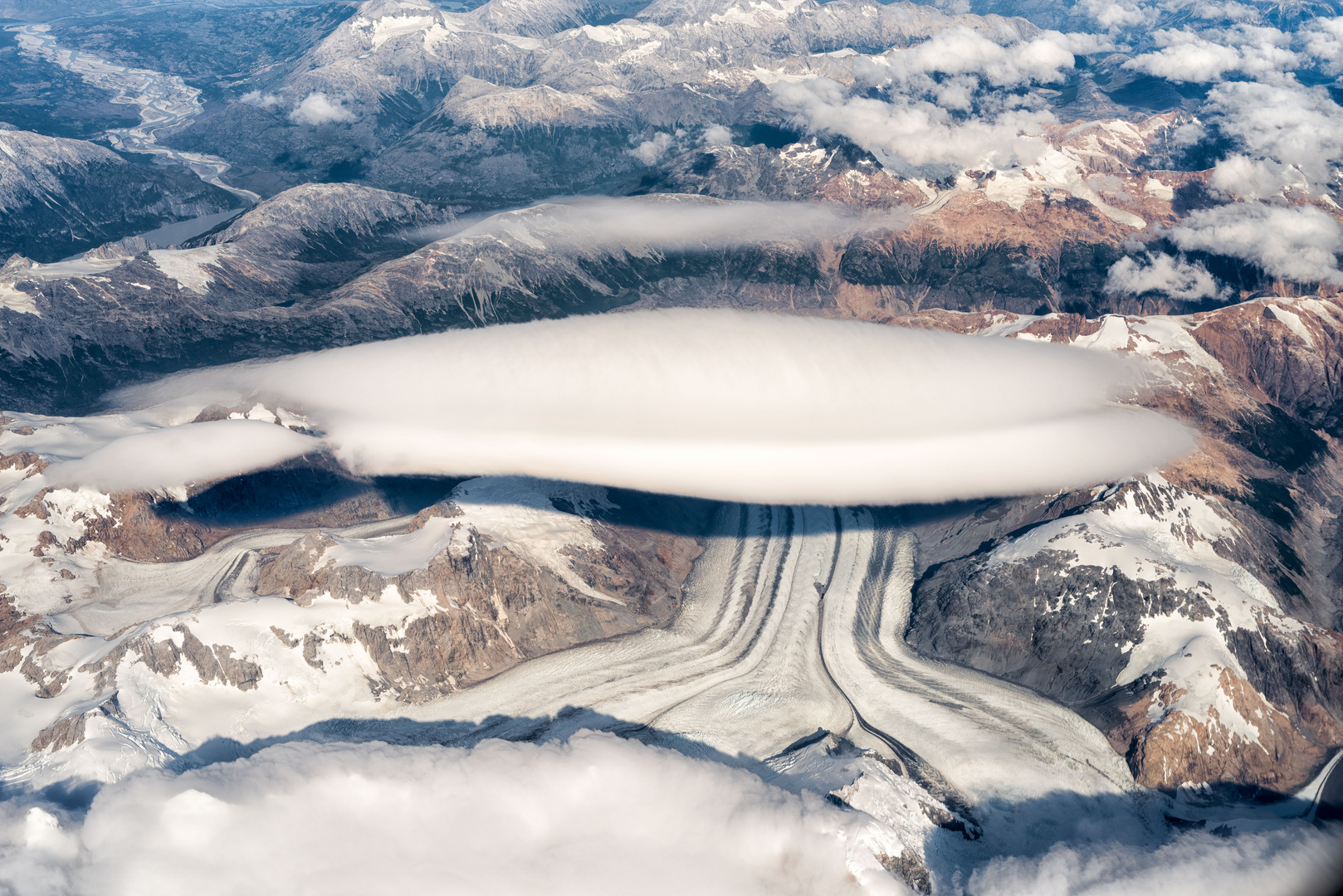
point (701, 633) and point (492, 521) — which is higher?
point (492, 521)

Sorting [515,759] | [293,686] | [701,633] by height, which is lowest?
[701,633]

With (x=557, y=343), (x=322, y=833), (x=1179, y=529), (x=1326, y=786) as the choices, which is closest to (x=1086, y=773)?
(x=1326, y=786)

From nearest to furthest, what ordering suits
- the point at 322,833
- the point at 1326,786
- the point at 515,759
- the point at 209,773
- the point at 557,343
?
the point at 322,833 < the point at 209,773 < the point at 515,759 < the point at 1326,786 < the point at 557,343

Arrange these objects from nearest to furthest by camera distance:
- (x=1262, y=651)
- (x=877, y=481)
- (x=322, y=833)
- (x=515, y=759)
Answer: (x=322, y=833) < (x=515, y=759) < (x=1262, y=651) < (x=877, y=481)

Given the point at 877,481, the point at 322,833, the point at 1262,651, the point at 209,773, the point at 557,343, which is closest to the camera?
the point at 322,833

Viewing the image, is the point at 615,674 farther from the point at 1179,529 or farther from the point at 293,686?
the point at 1179,529

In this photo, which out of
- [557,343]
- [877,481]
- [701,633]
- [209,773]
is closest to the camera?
[209,773]

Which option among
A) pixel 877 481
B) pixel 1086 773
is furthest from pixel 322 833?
pixel 877 481

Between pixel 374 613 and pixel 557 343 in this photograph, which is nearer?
pixel 374 613

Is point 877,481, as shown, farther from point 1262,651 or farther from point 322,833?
point 322,833
